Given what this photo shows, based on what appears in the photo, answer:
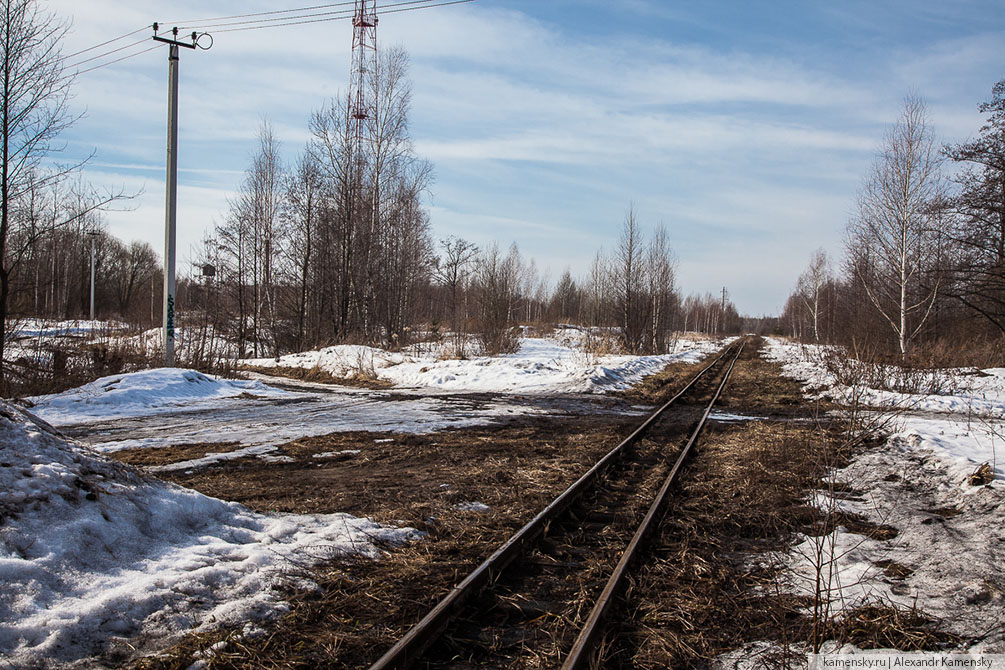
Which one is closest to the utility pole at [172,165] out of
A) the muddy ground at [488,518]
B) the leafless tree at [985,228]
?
the muddy ground at [488,518]

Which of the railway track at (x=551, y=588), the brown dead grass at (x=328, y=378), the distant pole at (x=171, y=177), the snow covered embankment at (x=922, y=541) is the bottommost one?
the brown dead grass at (x=328, y=378)

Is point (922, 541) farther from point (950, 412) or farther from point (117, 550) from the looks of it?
point (950, 412)

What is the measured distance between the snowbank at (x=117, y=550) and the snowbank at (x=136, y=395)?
7.46 metres

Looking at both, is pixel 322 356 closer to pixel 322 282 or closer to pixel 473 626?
pixel 322 282

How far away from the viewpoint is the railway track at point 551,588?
3.17m

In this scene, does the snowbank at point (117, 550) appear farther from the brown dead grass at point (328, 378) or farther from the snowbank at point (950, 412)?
the brown dead grass at point (328, 378)

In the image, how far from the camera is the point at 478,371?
19.7 m

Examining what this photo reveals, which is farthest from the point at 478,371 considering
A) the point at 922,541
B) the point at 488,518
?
the point at 922,541

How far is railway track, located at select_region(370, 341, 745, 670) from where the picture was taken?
3.17 metres

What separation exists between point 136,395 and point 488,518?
10917 mm

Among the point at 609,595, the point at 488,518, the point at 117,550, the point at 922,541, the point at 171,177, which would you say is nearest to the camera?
the point at 609,595

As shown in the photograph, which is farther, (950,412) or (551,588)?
(950,412)

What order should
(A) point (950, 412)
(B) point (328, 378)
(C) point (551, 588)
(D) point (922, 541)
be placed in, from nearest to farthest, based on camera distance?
(C) point (551, 588)
(D) point (922, 541)
(A) point (950, 412)
(B) point (328, 378)

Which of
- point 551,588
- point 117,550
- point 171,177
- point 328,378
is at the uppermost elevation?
point 171,177
